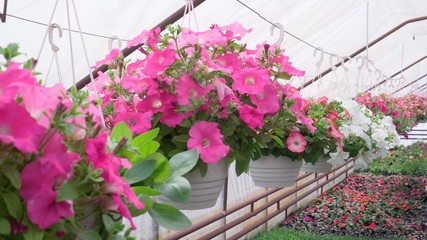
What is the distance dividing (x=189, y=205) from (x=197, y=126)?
0.22 meters

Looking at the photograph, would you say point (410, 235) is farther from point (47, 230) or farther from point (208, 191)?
point (47, 230)

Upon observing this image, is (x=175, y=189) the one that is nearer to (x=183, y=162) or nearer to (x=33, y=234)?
(x=183, y=162)

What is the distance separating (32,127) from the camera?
375mm

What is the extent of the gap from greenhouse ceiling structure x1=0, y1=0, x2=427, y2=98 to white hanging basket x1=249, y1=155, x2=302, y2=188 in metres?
0.39

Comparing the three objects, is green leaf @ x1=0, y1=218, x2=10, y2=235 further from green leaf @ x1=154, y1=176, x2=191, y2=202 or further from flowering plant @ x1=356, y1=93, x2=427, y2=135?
flowering plant @ x1=356, y1=93, x2=427, y2=135

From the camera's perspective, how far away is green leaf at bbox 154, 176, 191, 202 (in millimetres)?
596

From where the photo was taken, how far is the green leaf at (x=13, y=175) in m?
0.38

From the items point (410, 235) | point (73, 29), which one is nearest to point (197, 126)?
point (73, 29)

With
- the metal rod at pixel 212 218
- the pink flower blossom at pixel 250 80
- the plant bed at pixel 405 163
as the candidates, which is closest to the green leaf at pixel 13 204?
the pink flower blossom at pixel 250 80

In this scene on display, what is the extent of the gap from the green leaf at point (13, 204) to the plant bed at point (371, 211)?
4.57 metres

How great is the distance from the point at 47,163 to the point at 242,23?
2350 millimetres

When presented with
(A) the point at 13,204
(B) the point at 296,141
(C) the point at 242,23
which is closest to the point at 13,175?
(A) the point at 13,204

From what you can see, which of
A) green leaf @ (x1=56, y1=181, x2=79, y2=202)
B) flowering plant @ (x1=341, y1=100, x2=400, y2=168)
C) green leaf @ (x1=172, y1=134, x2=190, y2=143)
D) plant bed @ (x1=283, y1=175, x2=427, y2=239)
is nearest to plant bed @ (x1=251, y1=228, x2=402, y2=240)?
plant bed @ (x1=283, y1=175, x2=427, y2=239)

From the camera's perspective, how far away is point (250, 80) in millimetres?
980
